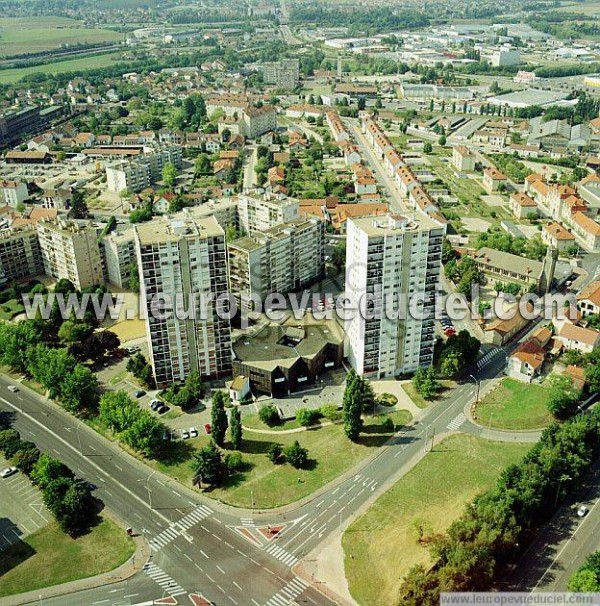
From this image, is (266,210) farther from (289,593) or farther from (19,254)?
(289,593)

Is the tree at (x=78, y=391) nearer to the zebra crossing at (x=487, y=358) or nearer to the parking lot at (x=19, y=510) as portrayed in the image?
the parking lot at (x=19, y=510)

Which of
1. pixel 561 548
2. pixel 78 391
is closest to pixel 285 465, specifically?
pixel 78 391

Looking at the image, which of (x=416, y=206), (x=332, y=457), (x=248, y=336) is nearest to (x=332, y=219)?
(x=416, y=206)

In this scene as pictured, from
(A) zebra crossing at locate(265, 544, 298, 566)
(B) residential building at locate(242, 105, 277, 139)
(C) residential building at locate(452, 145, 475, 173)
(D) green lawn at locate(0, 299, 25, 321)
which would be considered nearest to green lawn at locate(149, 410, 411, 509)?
(A) zebra crossing at locate(265, 544, 298, 566)

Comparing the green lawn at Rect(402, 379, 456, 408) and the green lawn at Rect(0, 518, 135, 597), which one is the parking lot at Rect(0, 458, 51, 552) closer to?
the green lawn at Rect(0, 518, 135, 597)

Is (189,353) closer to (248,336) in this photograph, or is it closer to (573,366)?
(248,336)

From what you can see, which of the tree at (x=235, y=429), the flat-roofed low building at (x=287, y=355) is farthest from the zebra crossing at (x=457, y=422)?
the tree at (x=235, y=429)
